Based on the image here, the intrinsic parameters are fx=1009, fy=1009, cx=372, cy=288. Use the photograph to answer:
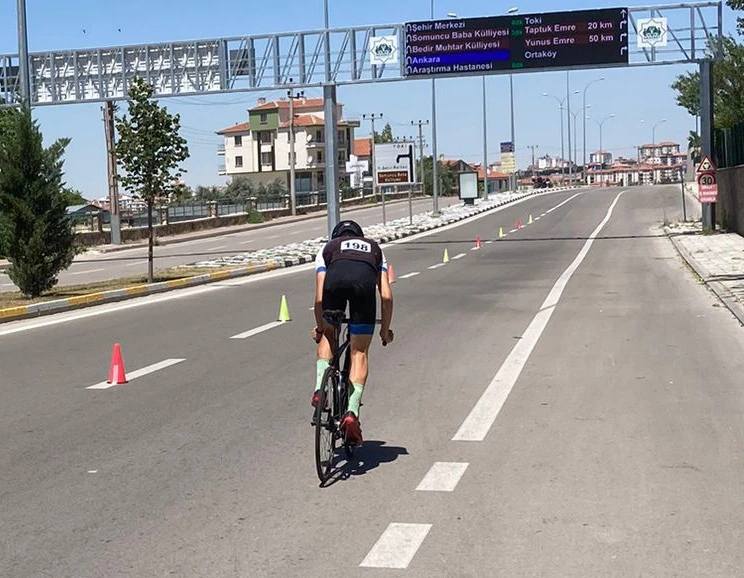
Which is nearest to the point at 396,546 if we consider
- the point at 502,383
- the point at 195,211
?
the point at 502,383

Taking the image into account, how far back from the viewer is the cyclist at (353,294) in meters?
6.36

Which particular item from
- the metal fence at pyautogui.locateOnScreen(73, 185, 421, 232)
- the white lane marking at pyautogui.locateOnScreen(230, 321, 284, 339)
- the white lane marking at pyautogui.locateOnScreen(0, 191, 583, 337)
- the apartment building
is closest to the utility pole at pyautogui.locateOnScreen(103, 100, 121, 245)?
the metal fence at pyautogui.locateOnScreen(73, 185, 421, 232)

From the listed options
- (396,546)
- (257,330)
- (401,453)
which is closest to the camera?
(396,546)

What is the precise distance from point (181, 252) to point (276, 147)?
266ft

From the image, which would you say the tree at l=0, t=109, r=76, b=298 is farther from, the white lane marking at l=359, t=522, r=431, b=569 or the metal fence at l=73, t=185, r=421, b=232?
the metal fence at l=73, t=185, r=421, b=232

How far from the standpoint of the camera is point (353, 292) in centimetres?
634

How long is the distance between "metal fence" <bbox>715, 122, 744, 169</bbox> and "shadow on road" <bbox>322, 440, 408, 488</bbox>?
27776mm

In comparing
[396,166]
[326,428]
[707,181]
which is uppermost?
[396,166]

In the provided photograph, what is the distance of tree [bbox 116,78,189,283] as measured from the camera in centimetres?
2372

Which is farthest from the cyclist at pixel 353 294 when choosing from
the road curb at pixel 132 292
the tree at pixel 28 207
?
the tree at pixel 28 207

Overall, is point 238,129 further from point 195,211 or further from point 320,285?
point 320,285

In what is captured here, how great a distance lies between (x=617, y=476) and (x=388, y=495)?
1476 mm

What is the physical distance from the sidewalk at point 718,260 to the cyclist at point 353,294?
8.84 meters

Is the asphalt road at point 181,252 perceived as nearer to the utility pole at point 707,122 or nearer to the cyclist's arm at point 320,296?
the utility pole at point 707,122
